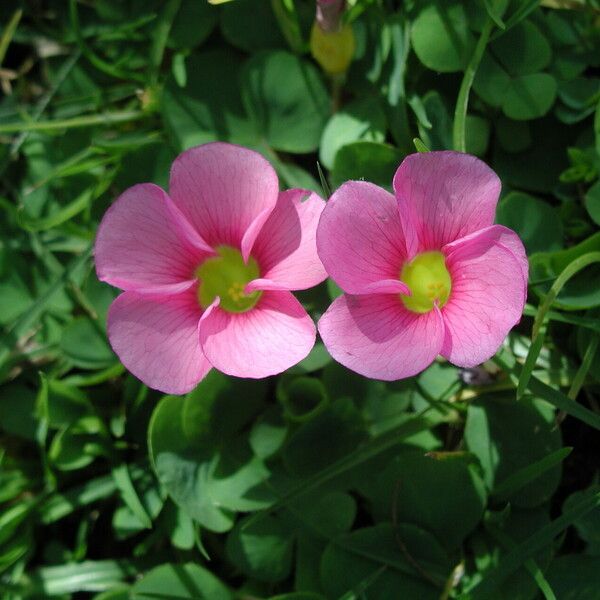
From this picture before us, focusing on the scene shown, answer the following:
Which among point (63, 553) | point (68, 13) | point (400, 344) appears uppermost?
point (68, 13)

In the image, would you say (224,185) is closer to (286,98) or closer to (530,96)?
(286,98)

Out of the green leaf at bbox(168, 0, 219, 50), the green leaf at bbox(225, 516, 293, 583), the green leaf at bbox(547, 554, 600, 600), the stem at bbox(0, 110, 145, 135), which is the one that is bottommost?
the green leaf at bbox(225, 516, 293, 583)

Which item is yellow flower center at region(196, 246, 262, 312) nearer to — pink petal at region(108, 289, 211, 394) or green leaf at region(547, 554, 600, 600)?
pink petal at region(108, 289, 211, 394)

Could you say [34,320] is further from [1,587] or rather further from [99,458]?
[1,587]

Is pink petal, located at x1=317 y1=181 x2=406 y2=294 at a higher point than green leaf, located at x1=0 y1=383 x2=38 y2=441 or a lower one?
higher

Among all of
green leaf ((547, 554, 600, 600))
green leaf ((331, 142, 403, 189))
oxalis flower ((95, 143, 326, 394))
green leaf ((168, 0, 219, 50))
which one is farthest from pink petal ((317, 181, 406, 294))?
green leaf ((168, 0, 219, 50))

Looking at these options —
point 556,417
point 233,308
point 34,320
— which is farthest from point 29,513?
point 556,417
